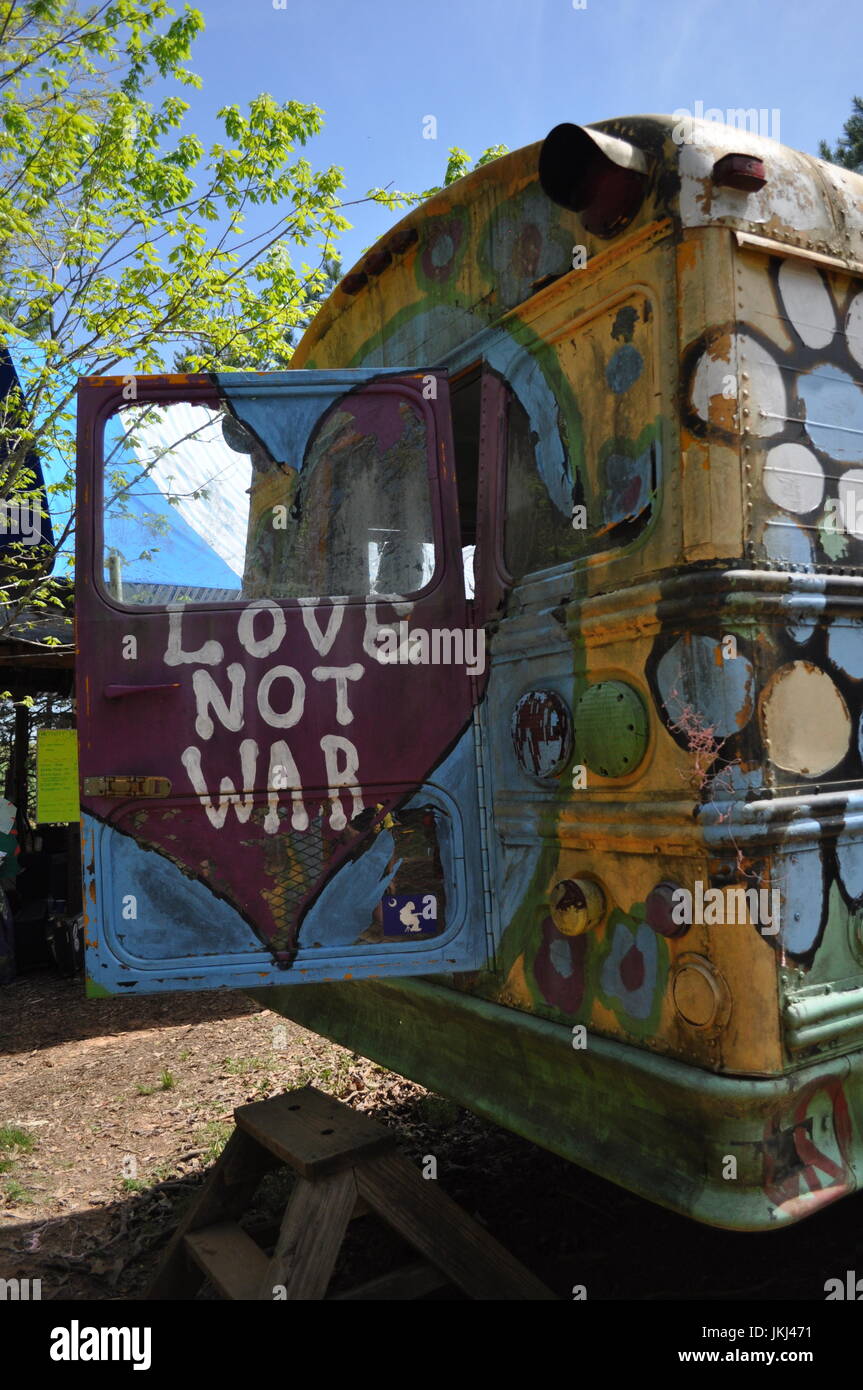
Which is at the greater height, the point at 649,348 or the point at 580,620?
the point at 649,348

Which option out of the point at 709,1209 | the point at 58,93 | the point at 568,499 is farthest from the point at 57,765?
the point at 709,1209

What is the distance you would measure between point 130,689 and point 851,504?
1.89 metres

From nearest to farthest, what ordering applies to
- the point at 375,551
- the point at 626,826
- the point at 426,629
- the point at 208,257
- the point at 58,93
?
the point at 626,826 < the point at 426,629 < the point at 375,551 < the point at 58,93 < the point at 208,257

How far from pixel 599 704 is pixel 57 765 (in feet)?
18.7

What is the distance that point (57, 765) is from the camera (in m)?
7.09

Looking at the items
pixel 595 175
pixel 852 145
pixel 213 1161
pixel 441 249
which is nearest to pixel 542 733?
pixel 595 175

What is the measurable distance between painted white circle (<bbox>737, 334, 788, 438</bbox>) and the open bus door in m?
0.92

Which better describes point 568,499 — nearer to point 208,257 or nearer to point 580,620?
point 580,620

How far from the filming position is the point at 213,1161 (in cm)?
429

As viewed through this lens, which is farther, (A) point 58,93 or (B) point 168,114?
(B) point 168,114

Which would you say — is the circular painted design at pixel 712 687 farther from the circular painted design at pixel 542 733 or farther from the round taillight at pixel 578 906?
the round taillight at pixel 578 906

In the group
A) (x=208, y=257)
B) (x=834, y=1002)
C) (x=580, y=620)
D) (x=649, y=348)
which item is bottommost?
(x=834, y=1002)

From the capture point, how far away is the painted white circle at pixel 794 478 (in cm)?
221

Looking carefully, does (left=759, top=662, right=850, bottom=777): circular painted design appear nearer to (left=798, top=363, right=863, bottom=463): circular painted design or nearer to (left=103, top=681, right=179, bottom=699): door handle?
(left=798, top=363, right=863, bottom=463): circular painted design
